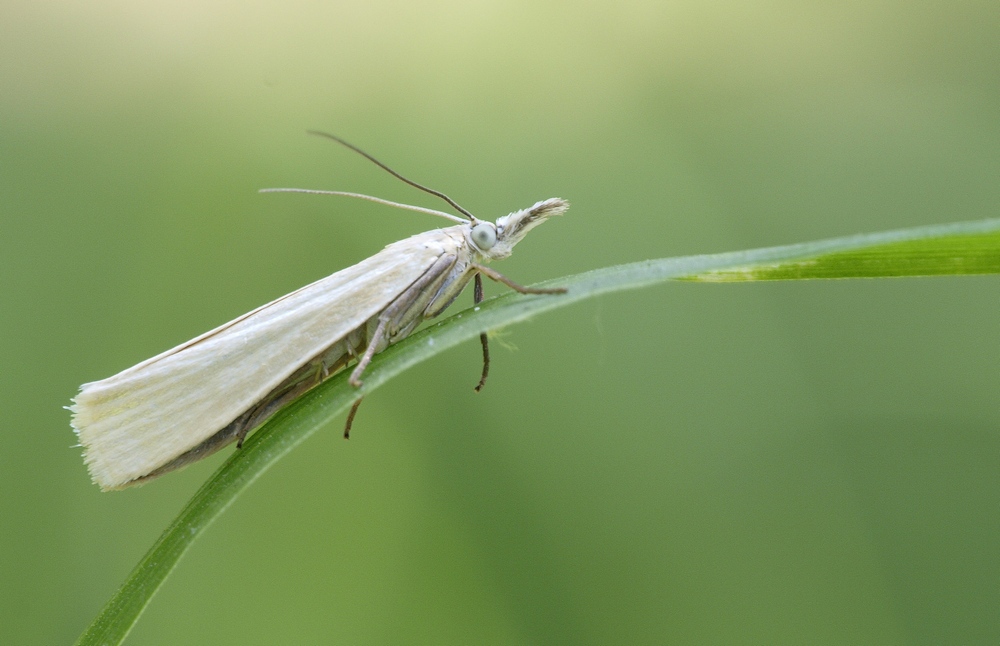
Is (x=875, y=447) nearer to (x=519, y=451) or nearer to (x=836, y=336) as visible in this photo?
(x=836, y=336)

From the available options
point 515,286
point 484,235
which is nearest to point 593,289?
point 515,286

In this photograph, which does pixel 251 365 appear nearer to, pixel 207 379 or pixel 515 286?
pixel 207 379

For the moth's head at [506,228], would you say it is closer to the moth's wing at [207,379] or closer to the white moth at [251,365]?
the white moth at [251,365]

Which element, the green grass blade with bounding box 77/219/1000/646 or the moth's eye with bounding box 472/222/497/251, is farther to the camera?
the moth's eye with bounding box 472/222/497/251

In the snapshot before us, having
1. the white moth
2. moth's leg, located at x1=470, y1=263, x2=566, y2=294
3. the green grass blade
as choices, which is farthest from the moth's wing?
the green grass blade

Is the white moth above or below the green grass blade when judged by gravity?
above

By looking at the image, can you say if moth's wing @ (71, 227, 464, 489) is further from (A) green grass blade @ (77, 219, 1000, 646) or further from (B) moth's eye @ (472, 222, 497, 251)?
(A) green grass blade @ (77, 219, 1000, 646)

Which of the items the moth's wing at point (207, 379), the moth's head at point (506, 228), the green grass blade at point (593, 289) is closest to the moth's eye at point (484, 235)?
the moth's head at point (506, 228)
